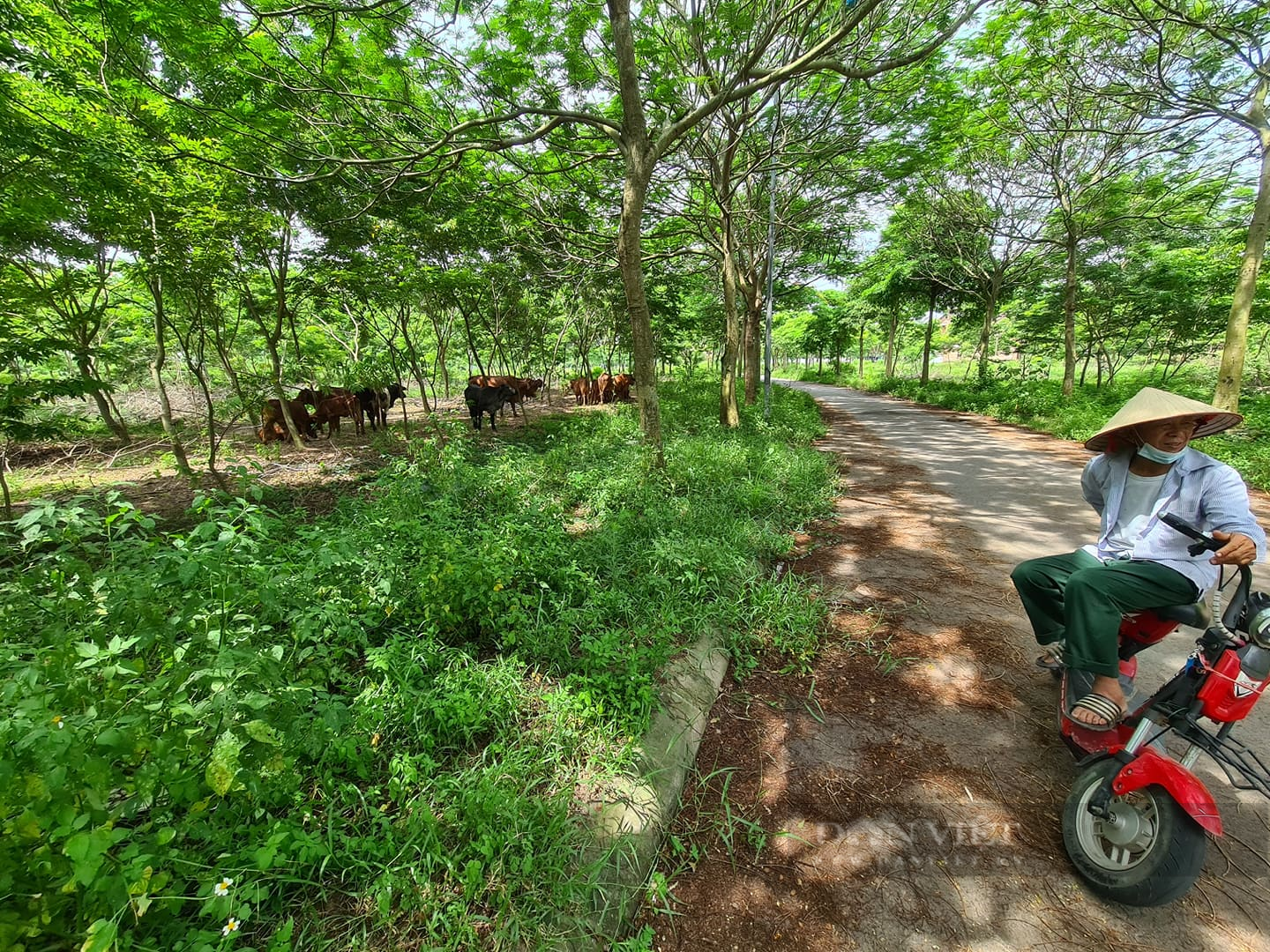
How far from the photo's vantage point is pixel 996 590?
380cm

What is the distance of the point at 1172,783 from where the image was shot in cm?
158

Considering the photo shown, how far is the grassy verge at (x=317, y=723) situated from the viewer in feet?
3.82

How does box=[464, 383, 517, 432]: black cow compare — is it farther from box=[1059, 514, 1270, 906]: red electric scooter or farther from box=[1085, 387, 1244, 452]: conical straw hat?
box=[1059, 514, 1270, 906]: red electric scooter

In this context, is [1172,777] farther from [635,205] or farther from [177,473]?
[177,473]

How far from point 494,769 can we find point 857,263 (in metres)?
18.1

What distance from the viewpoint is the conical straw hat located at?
1959mm

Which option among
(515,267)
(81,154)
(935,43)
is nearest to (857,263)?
(515,267)

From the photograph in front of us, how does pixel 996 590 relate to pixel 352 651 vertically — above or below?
below

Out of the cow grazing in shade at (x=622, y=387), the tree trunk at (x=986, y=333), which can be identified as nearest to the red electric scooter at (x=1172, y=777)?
the cow grazing in shade at (x=622, y=387)

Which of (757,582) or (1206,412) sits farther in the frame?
(757,582)

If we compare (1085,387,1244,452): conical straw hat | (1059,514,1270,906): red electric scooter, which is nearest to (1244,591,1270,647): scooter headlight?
(1059,514,1270,906): red electric scooter

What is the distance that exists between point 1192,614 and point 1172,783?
838 millimetres

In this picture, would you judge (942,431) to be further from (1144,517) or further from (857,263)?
(1144,517)

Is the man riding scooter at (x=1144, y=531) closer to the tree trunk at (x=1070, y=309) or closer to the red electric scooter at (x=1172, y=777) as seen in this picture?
the red electric scooter at (x=1172, y=777)
